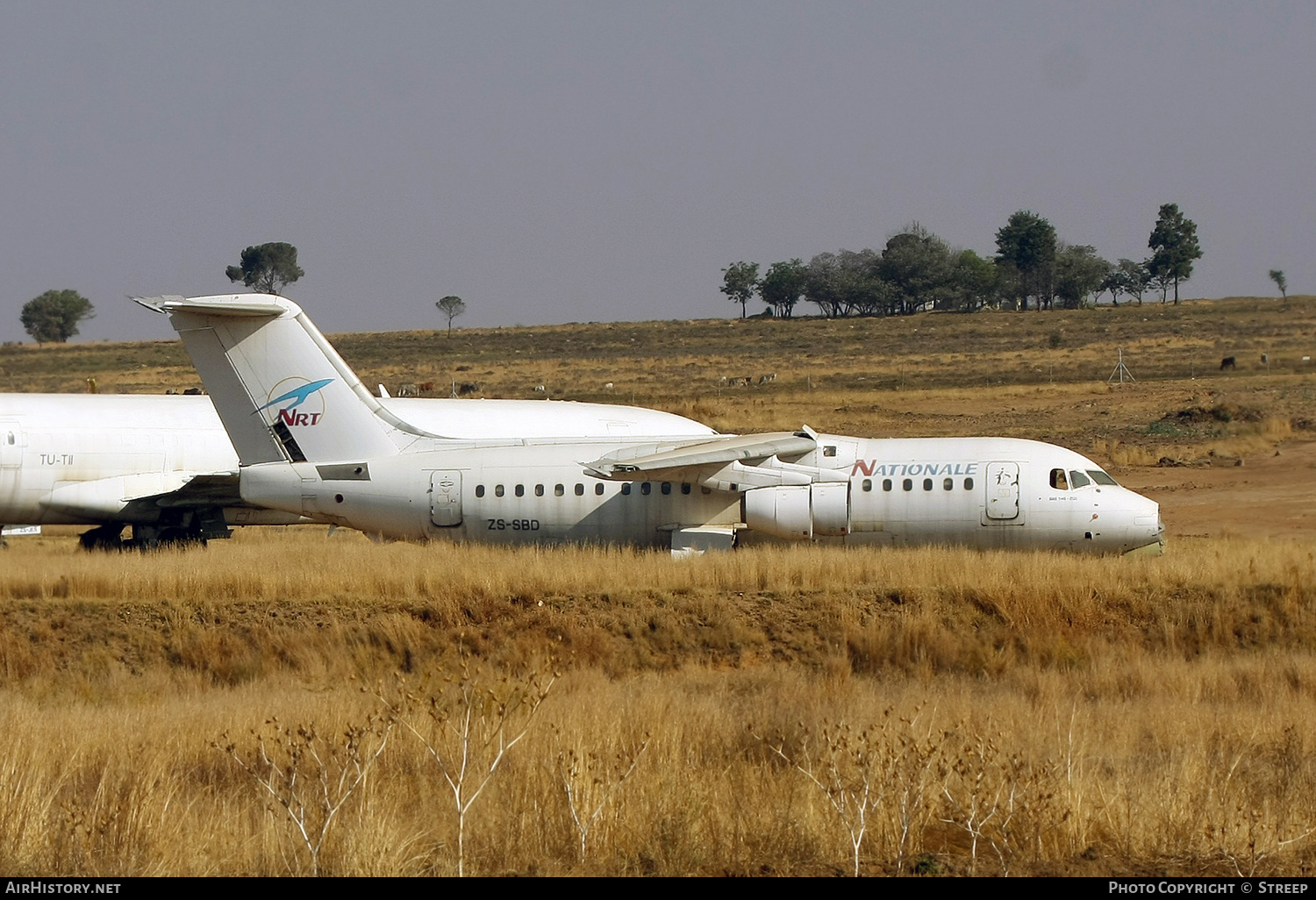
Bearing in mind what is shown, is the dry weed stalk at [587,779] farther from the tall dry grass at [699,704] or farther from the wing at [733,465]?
the wing at [733,465]

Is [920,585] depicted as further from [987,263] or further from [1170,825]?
[987,263]

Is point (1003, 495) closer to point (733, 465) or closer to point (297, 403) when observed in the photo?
point (733, 465)

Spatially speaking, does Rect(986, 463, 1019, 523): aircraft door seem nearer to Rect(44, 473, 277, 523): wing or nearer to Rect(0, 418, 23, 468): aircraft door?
Rect(44, 473, 277, 523): wing

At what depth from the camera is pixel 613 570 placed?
2117 cm

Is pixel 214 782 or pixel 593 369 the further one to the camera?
pixel 593 369

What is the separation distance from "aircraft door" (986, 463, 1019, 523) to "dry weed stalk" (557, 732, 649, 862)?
40.0ft

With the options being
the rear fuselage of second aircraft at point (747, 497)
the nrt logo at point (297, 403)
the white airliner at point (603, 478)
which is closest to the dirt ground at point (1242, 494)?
the rear fuselage of second aircraft at point (747, 497)

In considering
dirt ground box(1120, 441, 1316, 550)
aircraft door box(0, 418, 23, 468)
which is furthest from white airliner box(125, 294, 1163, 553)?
dirt ground box(1120, 441, 1316, 550)

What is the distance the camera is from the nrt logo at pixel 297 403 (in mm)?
25203

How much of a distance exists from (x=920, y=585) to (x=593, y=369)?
6265 cm

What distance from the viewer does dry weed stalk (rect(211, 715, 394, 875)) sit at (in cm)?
1098

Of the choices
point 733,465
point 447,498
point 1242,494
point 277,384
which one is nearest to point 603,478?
point 733,465

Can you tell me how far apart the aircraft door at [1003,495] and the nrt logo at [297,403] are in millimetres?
11612

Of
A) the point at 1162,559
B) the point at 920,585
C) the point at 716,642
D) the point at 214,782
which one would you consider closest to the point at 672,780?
the point at 214,782
